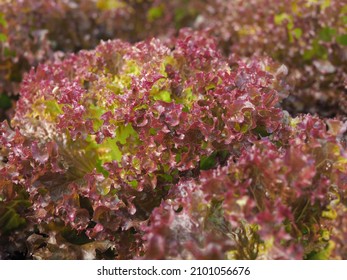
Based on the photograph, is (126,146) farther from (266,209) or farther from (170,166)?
(266,209)

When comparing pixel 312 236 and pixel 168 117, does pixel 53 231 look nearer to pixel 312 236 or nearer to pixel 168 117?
pixel 168 117

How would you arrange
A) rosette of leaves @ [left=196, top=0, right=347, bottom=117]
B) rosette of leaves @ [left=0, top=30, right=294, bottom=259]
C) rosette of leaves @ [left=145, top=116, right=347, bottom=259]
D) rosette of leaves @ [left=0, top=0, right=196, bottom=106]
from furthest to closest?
1. rosette of leaves @ [left=0, top=0, right=196, bottom=106]
2. rosette of leaves @ [left=196, top=0, right=347, bottom=117]
3. rosette of leaves @ [left=0, top=30, right=294, bottom=259]
4. rosette of leaves @ [left=145, top=116, right=347, bottom=259]

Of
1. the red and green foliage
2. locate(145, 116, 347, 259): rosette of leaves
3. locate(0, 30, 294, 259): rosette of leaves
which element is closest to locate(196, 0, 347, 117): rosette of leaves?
the red and green foliage

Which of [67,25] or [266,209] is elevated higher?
[266,209]

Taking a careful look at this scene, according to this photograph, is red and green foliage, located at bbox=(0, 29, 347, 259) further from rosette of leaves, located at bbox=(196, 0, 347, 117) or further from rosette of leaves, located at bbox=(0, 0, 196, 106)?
rosette of leaves, located at bbox=(0, 0, 196, 106)

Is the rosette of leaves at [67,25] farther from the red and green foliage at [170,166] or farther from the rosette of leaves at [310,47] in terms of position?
the rosette of leaves at [310,47]

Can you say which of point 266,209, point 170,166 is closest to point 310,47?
point 170,166

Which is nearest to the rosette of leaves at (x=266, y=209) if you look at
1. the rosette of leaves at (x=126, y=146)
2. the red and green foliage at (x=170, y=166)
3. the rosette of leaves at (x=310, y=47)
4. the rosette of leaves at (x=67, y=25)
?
the red and green foliage at (x=170, y=166)
